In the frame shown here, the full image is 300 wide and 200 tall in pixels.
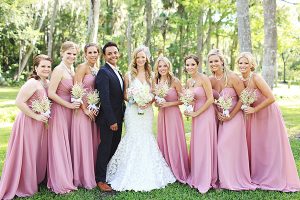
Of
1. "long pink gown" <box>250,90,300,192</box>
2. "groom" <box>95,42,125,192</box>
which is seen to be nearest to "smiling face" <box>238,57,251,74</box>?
"long pink gown" <box>250,90,300,192</box>

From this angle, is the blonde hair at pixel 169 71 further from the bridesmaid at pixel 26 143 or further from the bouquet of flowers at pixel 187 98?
the bridesmaid at pixel 26 143

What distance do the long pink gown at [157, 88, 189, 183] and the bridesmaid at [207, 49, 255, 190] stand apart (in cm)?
78

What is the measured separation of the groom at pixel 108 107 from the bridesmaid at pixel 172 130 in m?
0.82

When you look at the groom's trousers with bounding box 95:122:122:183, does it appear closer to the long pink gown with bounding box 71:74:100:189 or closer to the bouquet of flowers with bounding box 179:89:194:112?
the long pink gown with bounding box 71:74:100:189

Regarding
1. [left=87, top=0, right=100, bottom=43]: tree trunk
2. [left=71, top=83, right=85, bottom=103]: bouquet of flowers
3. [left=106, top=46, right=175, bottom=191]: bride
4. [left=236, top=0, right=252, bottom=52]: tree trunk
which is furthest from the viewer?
[left=87, top=0, right=100, bottom=43]: tree trunk

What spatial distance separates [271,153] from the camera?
6215mm

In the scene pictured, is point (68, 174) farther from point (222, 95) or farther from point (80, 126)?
point (222, 95)

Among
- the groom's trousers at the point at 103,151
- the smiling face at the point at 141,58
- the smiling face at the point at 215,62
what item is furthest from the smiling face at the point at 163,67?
the groom's trousers at the point at 103,151

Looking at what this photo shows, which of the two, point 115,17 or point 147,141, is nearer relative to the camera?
point 147,141

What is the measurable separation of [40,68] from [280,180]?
464 centimetres

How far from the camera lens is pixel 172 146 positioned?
6.68 meters

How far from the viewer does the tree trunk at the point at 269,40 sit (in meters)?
10.2

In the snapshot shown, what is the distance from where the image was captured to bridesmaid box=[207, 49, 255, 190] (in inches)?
240

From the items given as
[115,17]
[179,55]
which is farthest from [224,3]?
[115,17]
